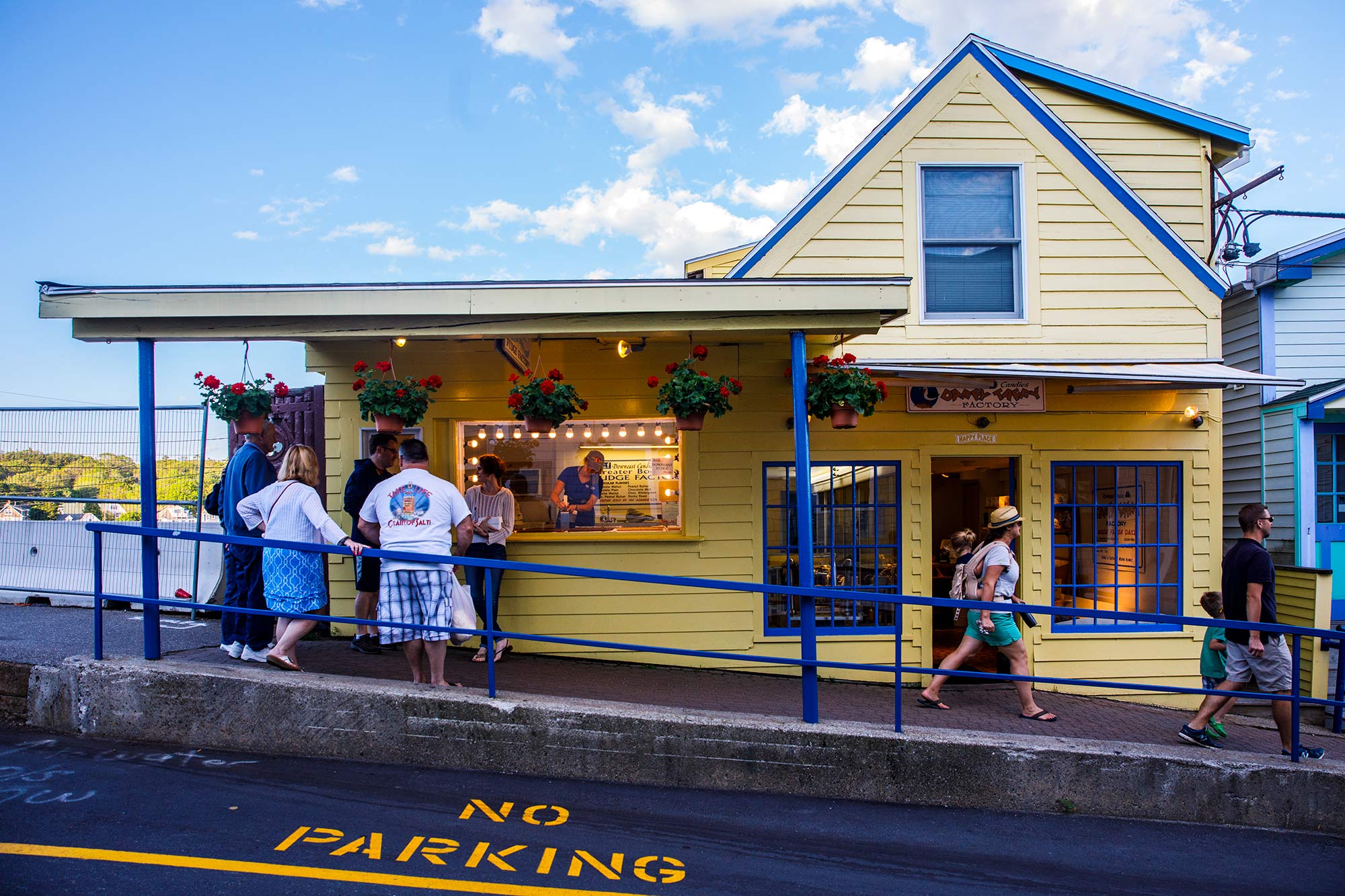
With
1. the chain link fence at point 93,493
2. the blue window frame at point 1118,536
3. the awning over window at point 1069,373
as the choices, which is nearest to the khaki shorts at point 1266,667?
the awning over window at point 1069,373

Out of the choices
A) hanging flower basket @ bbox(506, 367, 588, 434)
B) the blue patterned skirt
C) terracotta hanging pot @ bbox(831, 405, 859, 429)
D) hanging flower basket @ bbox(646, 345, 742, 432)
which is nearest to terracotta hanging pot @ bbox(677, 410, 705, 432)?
hanging flower basket @ bbox(646, 345, 742, 432)

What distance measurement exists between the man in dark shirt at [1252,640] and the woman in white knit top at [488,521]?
5473 millimetres

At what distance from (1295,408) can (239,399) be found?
10526 millimetres

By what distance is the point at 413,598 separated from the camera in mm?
5566

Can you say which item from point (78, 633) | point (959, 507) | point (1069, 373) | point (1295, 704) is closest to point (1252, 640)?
point (1295, 704)

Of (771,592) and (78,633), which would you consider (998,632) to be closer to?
(771,592)

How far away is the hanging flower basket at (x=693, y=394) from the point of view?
21.3 ft

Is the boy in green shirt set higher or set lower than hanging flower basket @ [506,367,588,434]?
lower

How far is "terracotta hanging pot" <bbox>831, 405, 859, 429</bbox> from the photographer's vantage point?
6.50 m

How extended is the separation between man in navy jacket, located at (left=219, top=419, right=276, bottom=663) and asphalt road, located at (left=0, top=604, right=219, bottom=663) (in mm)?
583

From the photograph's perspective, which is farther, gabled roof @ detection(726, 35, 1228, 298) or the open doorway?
the open doorway

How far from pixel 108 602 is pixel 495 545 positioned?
15.6 feet

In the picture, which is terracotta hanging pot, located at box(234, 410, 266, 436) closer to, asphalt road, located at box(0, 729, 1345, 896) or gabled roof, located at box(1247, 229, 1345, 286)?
asphalt road, located at box(0, 729, 1345, 896)

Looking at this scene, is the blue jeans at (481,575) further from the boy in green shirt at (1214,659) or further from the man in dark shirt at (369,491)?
the boy in green shirt at (1214,659)
